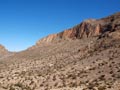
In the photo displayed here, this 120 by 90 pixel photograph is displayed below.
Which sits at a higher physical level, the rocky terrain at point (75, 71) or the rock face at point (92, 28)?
the rock face at point (92, 28)

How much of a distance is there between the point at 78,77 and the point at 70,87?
6266 millimetres

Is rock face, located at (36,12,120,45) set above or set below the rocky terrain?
above

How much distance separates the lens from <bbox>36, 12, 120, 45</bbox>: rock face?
82500mm

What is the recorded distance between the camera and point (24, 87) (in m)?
41.5

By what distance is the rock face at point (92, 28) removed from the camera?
8250 cm

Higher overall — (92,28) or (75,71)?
(92,28)

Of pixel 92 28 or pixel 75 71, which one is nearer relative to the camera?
pixel 75 71

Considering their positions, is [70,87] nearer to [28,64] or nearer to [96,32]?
[28,64]

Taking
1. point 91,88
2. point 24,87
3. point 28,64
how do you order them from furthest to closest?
point 28,64, point 24,87, point 91,88

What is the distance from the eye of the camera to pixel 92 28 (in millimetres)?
89375

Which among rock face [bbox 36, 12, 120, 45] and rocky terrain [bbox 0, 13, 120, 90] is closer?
rocky terrain [bbox 0, 13, 120, 90]

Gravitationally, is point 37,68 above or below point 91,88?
above

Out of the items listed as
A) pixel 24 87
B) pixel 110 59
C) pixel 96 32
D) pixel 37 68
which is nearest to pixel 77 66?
pixel 110 59

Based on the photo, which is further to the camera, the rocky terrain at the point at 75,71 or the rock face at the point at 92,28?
the rock face at the point at 92,28
